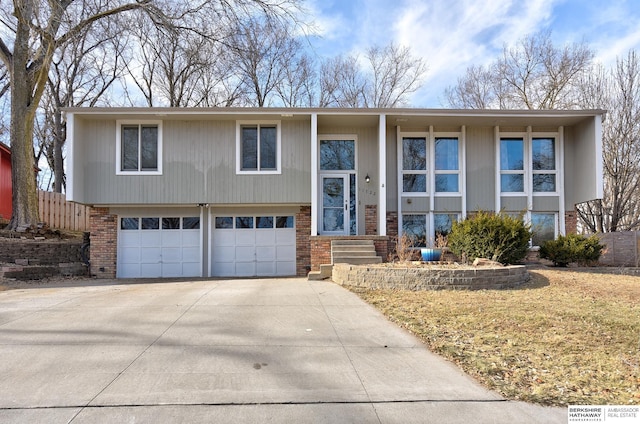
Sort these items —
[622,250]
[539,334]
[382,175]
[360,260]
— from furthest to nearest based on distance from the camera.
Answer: [622,250] → [382,175] → [360,260] → [539,334]

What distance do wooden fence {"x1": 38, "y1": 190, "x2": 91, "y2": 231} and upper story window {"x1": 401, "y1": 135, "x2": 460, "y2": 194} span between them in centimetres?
1525

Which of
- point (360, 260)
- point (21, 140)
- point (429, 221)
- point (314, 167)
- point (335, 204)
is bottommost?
point (360, 260)

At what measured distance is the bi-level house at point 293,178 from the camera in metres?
13.6

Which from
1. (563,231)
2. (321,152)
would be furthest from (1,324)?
(563,231)

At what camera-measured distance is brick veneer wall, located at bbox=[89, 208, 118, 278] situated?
1412cm

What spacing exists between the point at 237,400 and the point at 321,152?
1140 centimetres

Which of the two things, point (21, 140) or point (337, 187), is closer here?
point (337, 187)

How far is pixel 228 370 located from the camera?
14.2ft

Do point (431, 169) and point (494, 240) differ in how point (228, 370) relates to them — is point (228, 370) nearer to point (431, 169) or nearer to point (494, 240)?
point (494, 240)

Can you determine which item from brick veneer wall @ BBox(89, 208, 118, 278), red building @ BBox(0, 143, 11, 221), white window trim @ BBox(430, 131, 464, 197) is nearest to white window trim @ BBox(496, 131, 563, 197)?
white window trim @ BBox(430, 131, 464, 197)

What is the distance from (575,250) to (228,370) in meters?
11.4

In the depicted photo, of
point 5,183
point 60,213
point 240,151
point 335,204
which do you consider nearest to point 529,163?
point 335,204
